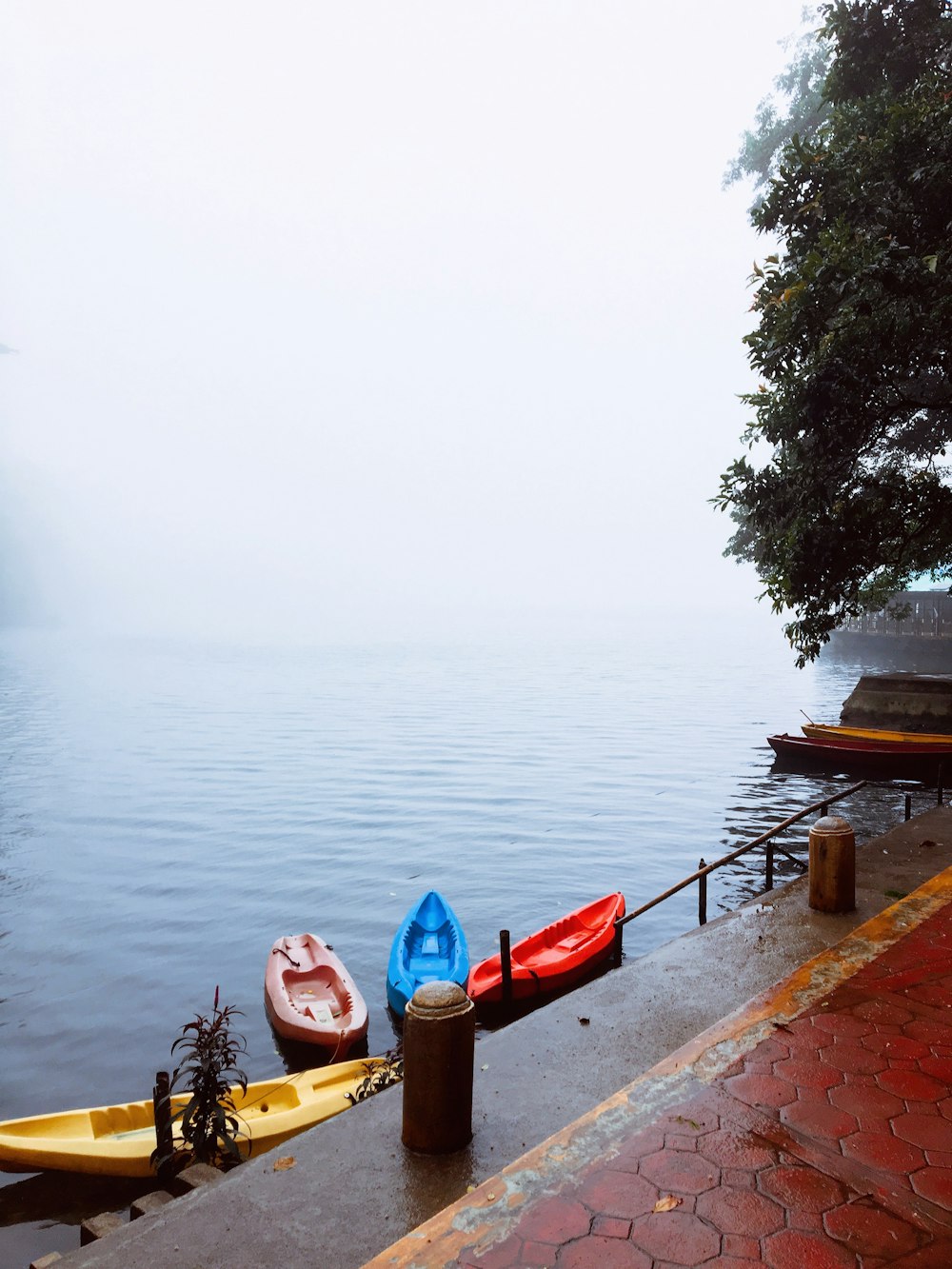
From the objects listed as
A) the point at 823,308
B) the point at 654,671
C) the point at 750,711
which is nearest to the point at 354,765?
the point at 823,308

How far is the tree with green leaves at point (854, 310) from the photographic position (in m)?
13.7

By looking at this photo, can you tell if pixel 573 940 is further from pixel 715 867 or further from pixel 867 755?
pixel 867 755

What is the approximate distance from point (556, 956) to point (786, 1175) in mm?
7032

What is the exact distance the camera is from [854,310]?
44.3ft

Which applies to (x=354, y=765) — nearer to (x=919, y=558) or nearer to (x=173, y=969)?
(x=173, y=969)

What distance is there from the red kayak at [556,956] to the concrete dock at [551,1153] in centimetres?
301

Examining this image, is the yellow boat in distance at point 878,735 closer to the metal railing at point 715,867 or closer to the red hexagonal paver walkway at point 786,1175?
the metal railing at point 715,867

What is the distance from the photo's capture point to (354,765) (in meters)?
28.2

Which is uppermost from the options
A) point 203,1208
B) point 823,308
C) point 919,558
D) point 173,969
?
point 823,308

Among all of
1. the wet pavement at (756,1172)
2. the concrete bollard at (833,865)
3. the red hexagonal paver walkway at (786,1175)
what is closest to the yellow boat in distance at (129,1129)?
the wet pavement at (756,1172)

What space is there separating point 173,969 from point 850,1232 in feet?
36.2

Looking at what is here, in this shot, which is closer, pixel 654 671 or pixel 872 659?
pixel 872 659

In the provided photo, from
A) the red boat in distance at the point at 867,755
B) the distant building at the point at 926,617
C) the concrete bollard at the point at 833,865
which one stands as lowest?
the red boat in distance at the point at 867,755

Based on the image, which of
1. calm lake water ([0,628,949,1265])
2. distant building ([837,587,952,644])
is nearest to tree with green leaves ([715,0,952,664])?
calm lake water ([0,628,949,1265])
